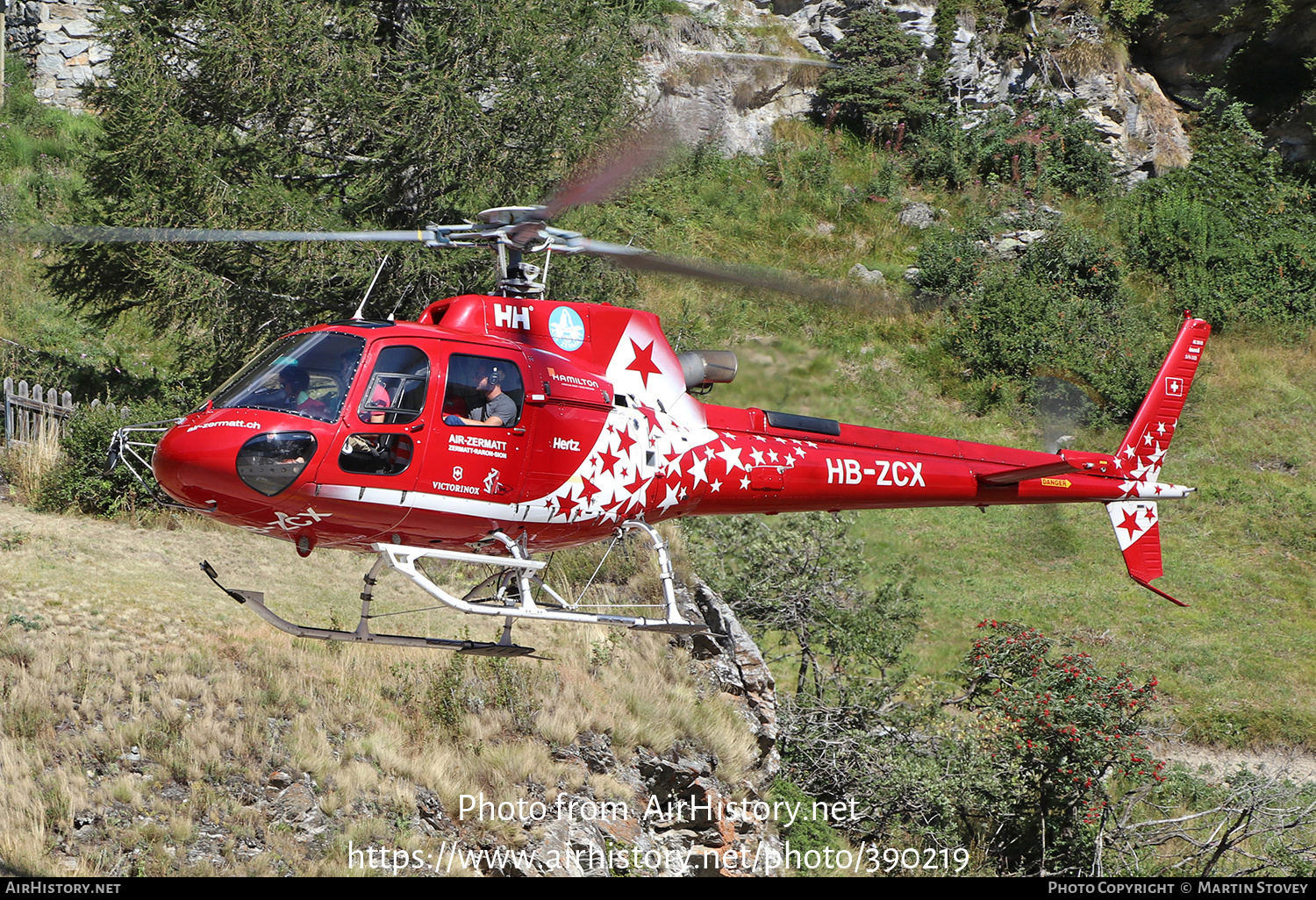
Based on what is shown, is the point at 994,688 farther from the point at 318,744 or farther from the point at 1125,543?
the point at 318,744

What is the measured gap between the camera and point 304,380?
8.23m

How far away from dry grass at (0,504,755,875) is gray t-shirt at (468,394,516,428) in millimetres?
4015

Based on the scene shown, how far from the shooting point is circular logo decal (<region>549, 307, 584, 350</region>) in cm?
967

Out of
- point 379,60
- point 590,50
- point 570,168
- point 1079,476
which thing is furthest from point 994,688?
point 379,60

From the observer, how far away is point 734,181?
17.8 m

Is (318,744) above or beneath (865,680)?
above

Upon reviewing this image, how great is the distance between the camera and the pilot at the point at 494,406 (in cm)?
883

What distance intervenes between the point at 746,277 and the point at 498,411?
2.24 meters

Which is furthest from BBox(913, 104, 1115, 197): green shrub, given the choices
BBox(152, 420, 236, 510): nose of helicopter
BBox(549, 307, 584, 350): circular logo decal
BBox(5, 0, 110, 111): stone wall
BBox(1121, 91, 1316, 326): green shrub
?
BBox(152, 420, 236, 510): nose of helicopter

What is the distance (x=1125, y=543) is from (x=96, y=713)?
11438 mm

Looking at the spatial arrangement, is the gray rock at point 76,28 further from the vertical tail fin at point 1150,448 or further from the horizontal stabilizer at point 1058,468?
the vertical tail fin at point 1150,448

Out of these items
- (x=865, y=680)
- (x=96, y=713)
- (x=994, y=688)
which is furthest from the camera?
(x=865, y=680)

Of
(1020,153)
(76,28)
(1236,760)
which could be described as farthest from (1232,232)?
(76,28)

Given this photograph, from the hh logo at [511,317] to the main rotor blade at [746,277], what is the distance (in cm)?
92
